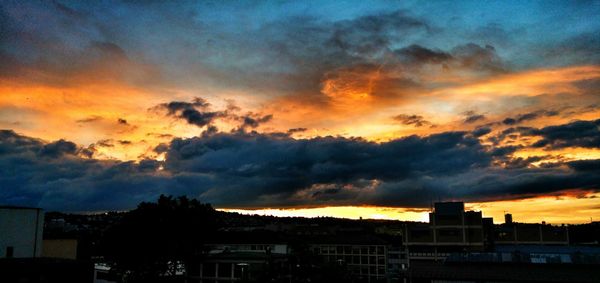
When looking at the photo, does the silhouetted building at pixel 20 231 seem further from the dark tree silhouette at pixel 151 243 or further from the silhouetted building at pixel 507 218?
the silhouetted building at pixel 507 218

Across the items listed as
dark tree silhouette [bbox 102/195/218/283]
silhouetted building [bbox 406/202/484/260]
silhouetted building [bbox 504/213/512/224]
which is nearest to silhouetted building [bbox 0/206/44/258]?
dark tree silhouette [bbox 102/195/218/283]

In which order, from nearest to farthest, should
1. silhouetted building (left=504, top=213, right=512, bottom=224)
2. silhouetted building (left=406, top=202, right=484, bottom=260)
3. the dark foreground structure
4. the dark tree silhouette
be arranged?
the dark foreground structure, the dark tree silhouette, silhouetted building (left=406, top=202, right=484, bottom=260), silhouetted building (left=504, top=213, right=512, bottom=224)

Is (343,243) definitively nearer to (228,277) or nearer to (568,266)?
(228,277)

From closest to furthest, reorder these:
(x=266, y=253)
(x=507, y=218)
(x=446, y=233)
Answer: (x=266, y=253)
(x=446, y=233)
(x=507, y=218)

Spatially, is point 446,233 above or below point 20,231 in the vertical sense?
below

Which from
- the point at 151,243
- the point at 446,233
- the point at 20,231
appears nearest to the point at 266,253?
the point at 151,243

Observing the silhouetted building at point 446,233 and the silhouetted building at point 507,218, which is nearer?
the silhouetted building at point 446,233

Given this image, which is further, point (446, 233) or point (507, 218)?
point (507, 218)

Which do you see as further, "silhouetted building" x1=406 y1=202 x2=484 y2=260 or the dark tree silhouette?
"silhouetted building" x1=406 y1=202 x2=484 y2=260

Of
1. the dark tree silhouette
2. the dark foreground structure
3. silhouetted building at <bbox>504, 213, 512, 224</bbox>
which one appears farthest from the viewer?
silhouetted building at <bbox>504, 213, 512, 224</bbox>

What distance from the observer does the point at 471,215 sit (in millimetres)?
112875

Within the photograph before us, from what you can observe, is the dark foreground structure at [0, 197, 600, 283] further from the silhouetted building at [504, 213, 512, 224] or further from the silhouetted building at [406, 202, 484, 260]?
the silhouetted building at [504, 213, 512, 224]

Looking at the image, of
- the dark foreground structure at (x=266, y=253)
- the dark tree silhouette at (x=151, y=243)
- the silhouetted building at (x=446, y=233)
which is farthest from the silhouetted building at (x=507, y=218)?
the dark tree silhouette at (x=151, y=243)

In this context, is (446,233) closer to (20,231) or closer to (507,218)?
(507,218)
